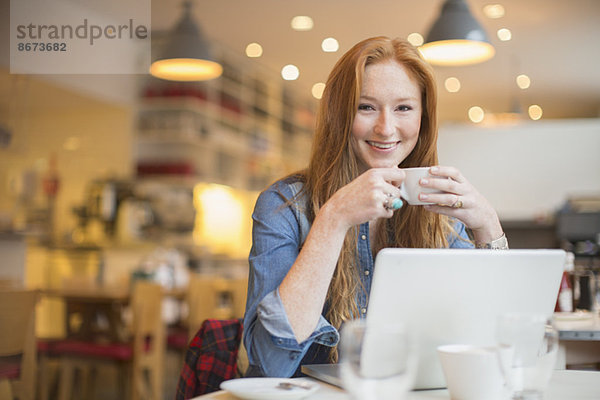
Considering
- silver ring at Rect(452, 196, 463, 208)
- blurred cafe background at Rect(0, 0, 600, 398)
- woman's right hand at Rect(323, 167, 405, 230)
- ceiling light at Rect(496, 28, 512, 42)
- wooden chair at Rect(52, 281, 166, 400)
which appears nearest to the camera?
woman's right hand at Rect(323, 167, 405, 230)

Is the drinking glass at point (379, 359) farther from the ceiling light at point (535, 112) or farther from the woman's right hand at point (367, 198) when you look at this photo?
the ceiling light at point (535, 112)

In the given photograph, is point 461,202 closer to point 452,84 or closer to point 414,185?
point 414,185

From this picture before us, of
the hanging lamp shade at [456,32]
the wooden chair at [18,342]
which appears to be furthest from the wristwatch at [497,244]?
the hanging lamp shade at [456,32]

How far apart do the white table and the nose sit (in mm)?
586

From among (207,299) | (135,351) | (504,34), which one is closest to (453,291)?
(135,351)

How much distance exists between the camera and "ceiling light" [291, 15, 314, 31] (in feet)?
21.3

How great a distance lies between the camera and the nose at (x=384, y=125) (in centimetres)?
146

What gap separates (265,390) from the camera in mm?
976

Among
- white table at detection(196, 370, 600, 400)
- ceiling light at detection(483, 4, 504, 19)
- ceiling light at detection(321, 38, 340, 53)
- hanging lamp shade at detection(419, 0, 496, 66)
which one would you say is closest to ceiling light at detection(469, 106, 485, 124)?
ceiling light at detection(321, 38, 340, 53)

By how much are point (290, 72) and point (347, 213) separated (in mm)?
7638

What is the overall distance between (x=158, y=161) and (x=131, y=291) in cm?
320

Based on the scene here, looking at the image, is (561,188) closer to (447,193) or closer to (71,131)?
(71,131)

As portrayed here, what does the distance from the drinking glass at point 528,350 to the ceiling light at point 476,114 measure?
414 inches

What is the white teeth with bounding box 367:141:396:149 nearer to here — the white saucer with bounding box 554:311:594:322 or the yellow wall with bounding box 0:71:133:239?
the white saucer with bounding box 554:311:594:322
